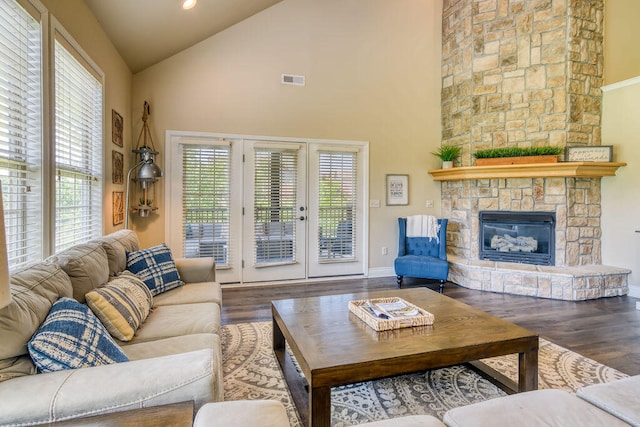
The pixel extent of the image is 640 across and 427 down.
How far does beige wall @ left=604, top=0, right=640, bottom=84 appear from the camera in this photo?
425cm

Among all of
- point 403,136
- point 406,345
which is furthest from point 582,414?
point 403,136

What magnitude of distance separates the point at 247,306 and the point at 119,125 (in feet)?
7.83

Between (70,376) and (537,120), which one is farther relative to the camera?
(537,120)

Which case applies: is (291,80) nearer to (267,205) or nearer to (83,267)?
(267,205)

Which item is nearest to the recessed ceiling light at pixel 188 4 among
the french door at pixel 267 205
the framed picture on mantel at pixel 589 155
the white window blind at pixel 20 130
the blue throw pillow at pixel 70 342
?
the french door at pixel 267 205

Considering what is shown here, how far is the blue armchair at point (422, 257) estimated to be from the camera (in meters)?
4.45

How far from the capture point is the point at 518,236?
469cm

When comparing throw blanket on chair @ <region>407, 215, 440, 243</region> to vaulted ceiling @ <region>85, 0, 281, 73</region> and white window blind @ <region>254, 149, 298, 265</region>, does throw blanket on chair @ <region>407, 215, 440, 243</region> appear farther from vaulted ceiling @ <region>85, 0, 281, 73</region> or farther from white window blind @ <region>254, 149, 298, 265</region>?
vaulted ceiling @ <region>85, 0, 281, 73</region>

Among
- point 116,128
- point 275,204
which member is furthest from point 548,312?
point 116,128

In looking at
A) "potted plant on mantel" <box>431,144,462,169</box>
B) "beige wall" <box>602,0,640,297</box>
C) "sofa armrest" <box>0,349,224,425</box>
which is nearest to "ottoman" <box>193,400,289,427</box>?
"sofa armrest" <box>0,349,224,425</box>

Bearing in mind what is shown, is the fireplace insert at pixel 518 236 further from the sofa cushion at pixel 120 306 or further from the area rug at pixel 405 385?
the sofa cushion at pixel 120 306

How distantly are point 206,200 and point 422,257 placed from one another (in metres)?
3.00

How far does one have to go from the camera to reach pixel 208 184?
14.7ft

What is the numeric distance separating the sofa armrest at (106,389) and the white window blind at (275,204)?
3478mm
